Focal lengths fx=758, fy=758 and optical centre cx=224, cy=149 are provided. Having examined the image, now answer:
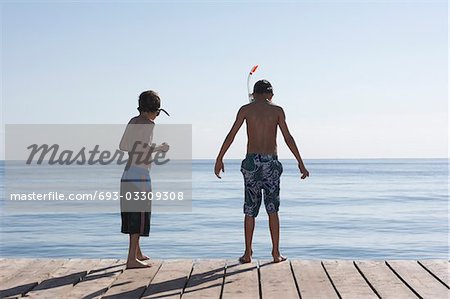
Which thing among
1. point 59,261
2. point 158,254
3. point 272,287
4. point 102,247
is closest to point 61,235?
point 102,247

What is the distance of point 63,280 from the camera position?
627 centimetres

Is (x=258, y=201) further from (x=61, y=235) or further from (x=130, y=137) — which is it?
(x=61, y=235)

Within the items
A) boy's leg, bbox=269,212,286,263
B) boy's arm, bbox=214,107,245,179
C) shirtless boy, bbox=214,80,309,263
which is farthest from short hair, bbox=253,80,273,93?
boy's leg, bbox=269,212,286,263

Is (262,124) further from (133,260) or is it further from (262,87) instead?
(133,260)

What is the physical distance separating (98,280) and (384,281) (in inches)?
92.4

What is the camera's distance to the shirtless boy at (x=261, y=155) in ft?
23.1

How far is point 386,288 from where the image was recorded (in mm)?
5918

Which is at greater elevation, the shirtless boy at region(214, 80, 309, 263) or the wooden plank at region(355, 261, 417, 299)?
the shirtless boy at region(214, 80, 309, 263)

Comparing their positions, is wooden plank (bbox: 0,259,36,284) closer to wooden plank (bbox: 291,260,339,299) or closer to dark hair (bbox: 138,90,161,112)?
dark hair (bbox: 138,90,161,112)

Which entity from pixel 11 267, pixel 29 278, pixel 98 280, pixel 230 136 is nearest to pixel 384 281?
pixel 230 136

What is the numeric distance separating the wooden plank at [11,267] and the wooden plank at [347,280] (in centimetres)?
272

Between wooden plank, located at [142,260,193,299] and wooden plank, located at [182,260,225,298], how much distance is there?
0.20ft

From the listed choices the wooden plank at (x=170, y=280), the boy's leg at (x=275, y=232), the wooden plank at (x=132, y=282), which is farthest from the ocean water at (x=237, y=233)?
the wooden plank at (x=132, y=282)

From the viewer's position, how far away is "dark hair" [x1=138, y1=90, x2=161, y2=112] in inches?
Answer: 267
